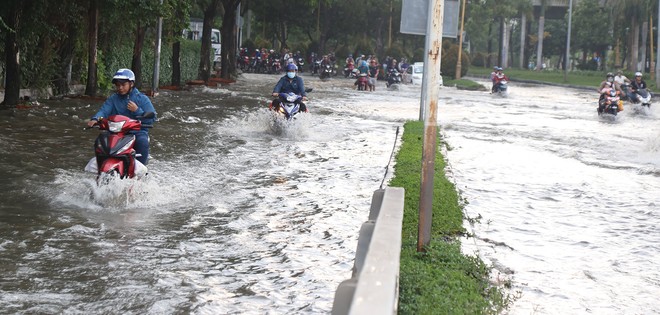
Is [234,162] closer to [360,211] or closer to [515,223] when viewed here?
[360,211]

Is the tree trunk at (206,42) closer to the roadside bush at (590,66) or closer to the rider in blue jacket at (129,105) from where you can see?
the rider in blue jacket at (129,105)

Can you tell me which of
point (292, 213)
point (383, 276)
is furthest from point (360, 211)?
point (383, 276)

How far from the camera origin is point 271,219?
9578mm

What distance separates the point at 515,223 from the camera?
995cm

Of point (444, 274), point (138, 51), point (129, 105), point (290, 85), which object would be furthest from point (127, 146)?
point (138, 51)

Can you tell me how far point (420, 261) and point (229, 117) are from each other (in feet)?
52.6

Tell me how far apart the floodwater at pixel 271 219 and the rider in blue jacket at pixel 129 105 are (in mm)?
503

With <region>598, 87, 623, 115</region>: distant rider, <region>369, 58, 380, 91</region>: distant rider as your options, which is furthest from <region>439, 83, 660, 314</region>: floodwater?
<region>369, 58, 380, 91</region>: distant rider

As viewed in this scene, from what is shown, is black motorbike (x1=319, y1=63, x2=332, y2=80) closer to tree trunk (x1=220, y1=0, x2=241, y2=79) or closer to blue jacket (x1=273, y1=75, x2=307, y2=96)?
tree trunk (x1=220, y1=0, x2=241, y2=79)

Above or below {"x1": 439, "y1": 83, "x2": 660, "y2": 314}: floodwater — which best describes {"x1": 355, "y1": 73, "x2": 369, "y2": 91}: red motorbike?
above

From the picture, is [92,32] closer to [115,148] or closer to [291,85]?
[291,85]

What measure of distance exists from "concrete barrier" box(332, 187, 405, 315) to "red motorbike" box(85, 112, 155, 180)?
13.2 feet

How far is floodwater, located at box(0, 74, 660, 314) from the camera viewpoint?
673cm

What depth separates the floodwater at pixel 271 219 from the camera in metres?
6.73
